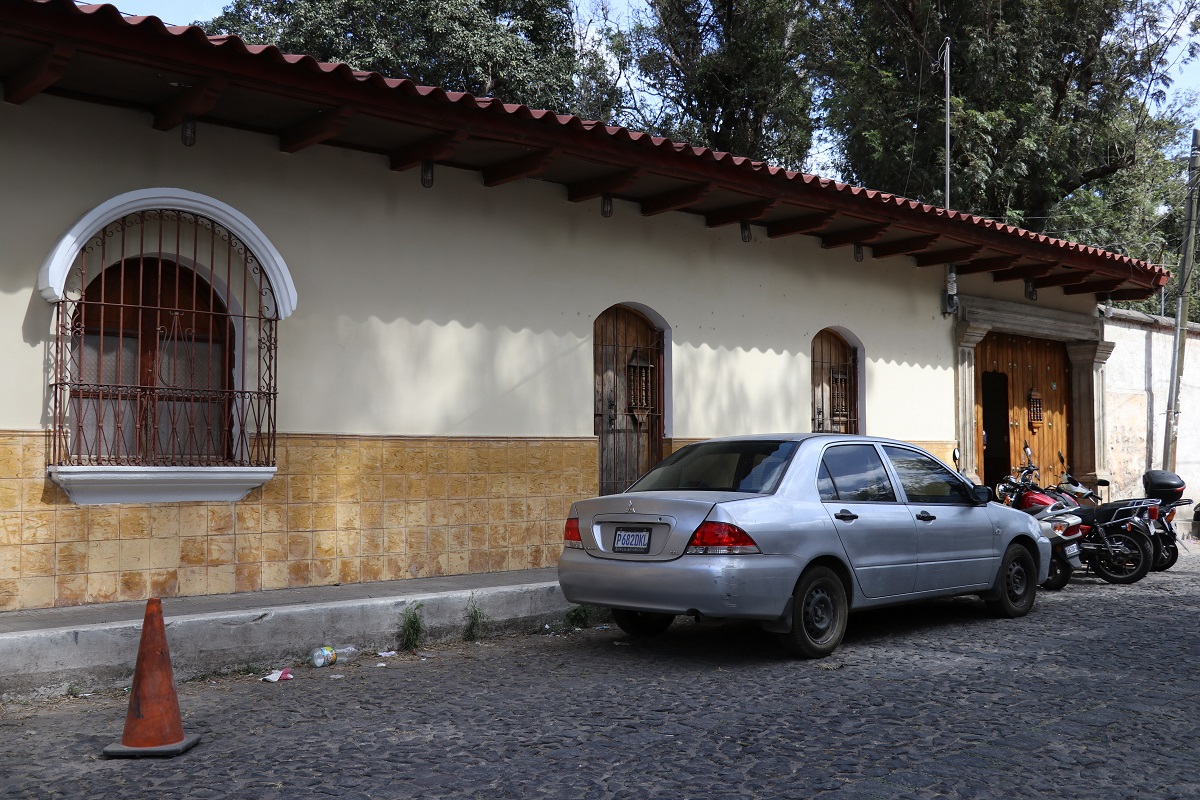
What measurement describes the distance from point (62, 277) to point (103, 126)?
3.83 feet

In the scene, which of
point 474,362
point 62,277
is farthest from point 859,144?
point 62,277

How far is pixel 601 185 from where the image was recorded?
32.4 ft

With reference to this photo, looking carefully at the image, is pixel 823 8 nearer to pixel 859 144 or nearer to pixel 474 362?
pixel 859 144

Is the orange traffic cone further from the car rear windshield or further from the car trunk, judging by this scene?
the car rear windshield

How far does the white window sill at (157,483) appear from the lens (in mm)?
7102

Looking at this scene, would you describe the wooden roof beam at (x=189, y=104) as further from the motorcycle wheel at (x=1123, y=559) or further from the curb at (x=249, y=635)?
the motorcycle wheel at (x=1123, y=559)

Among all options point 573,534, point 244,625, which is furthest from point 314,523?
point 573,534

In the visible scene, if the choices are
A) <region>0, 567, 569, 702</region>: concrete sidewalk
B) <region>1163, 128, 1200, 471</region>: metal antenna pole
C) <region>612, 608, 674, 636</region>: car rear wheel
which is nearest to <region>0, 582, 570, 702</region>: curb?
<region>0, 567, 569, 702</region>: concrete sidewalk

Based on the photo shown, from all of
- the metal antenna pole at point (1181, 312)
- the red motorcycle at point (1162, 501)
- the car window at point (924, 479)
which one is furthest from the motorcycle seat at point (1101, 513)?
the metal antenna pole at point (1181, 312)

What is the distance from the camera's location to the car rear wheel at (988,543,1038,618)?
863cm

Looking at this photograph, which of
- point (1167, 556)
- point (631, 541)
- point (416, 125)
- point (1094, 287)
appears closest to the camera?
point (631, 541)

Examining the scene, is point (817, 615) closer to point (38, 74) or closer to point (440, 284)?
point (440, 284)

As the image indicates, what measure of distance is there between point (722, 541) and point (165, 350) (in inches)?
167

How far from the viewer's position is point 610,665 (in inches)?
272
